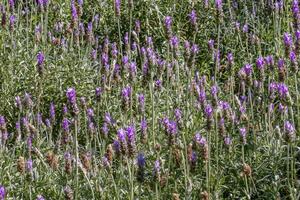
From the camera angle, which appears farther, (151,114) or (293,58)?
(151,114)

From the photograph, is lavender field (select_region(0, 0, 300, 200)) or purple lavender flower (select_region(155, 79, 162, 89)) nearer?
lavender field (select_region(0, 0, 300, 200))

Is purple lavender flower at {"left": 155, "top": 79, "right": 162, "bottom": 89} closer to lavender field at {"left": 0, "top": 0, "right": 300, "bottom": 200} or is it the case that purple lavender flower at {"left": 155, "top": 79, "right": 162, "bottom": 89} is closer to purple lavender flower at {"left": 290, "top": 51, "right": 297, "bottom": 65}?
lavender field at {"left": 0, "top": 0, "right": 300, "bottom": 200}

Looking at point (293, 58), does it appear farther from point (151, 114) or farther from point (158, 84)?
point (151, 114)

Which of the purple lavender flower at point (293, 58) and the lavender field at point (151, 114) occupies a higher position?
the purple lavender flower at point (293, 58)

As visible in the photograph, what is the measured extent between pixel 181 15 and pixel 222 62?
0.61 m

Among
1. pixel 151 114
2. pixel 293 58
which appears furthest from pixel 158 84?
pixel 293 58

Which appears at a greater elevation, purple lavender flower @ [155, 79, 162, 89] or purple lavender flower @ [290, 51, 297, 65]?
purple lavender flower @ [290, 51, 297, 65]


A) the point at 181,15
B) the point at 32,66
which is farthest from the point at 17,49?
the point at 181,15

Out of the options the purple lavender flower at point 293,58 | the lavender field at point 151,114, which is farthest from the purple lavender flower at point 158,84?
the purple lavender flower at point 293,58

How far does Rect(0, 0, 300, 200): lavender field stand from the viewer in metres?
3.26

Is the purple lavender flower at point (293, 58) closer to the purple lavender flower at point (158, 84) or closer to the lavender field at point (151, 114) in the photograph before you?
the lavender field at point (151, 114)

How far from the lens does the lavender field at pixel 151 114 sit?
10.7ft

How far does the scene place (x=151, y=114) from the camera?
4.47 m

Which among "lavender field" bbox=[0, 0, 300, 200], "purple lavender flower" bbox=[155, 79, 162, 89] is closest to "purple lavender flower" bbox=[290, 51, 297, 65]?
"lavender field" bbox=[0, 0, 300, 200]
